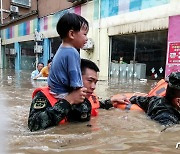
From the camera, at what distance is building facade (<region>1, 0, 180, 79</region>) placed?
378 inches

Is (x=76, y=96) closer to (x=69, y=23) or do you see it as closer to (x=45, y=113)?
(x=45, y=113)

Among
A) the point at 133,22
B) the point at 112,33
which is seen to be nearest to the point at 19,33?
the point at 112,33

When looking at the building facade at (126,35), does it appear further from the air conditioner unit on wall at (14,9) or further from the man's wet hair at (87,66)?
the man's wet hair at (87,66)

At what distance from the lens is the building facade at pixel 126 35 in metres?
9.60

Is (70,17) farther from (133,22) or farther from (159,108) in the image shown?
(133,22)

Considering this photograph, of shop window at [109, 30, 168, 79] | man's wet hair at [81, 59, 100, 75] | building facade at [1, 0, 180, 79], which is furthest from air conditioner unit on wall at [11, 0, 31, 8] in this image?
man's wet hair at [81, 59, 100, 75]

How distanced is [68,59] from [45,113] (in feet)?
1.68

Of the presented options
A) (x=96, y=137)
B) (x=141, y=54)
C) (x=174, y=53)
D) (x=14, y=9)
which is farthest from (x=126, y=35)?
(x=14, y=9)

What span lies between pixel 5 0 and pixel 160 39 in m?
15.5

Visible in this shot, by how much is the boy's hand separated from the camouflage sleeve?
1.9 inches

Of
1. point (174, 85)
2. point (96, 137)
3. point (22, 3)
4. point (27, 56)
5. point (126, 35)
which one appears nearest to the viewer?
point (96, 137)

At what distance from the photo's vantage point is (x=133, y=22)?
1085 centimetres

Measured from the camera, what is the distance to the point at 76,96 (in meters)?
2.23

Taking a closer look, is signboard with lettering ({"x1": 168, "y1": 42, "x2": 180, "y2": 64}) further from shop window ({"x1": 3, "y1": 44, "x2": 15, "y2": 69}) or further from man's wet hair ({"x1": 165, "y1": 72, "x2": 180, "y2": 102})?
shop window ({"x1": 3, "y1": 44, "x2": 15, "y2": 69})
